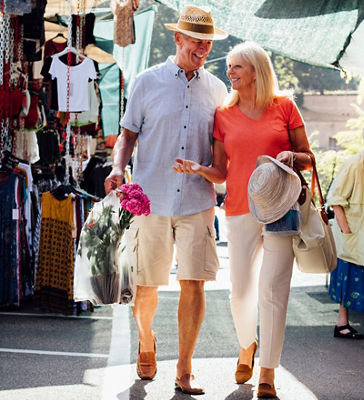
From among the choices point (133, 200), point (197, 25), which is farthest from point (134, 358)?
point (197, 25)

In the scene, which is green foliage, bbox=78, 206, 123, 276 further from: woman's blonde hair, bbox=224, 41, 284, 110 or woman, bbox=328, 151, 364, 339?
woman, bbox=328, 151, 364, 339

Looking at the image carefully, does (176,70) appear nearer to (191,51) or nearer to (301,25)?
(191,51)

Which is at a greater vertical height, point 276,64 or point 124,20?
point 124,20

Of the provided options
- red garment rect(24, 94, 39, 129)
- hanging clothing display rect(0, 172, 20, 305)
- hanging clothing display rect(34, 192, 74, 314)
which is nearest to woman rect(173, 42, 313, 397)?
hanging clothing display rect(34, 192, 74, 314)

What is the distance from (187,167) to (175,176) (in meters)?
0.39

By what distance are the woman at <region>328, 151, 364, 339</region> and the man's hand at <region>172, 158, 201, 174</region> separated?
8.47 ft

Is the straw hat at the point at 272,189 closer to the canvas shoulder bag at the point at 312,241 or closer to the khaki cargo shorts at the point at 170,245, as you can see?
the canvas shoulder bag at the point at 312,241

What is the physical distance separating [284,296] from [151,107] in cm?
159

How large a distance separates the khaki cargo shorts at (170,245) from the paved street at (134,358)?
75 centimetres

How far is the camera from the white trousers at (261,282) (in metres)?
4.77

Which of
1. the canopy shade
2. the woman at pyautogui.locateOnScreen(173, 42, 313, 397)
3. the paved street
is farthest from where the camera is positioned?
the canopy shade

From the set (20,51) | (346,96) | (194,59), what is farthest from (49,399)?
(346,96)

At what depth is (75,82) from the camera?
344 inches

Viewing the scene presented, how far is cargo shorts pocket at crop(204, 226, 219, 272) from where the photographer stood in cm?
503
